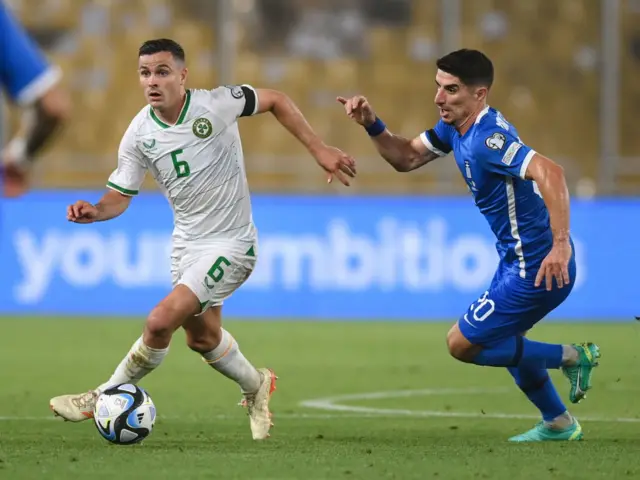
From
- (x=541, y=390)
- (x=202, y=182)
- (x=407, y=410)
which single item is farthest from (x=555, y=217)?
(x=407, y=410)

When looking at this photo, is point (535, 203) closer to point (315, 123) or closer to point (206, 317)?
point (206, 317)

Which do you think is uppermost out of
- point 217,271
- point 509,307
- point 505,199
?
point 505,199

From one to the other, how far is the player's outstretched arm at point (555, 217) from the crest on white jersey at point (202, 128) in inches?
76.1

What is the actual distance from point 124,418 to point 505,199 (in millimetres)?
2353

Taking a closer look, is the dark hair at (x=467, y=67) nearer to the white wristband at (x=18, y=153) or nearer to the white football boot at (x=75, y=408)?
the white football boot at (x=75, y=408)

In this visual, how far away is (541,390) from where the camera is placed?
8109 millimetres

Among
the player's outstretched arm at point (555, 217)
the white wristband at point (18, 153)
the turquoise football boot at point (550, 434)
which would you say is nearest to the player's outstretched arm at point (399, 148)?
the player's outstretched arm at point (555, 217)

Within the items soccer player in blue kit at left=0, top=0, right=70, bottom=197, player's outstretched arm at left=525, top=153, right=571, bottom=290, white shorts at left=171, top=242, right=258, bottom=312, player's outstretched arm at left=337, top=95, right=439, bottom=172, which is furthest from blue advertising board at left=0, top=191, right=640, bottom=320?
soccer player in blue kit at left=0, top=0, right=70, bottom=197

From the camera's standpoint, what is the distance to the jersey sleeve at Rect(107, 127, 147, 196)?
8219 millimetres

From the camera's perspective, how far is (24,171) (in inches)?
226

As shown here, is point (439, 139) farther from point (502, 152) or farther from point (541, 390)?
point (541, 390)

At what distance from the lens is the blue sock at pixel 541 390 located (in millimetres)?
8031

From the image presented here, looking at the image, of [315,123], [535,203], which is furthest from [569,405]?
[315,123]

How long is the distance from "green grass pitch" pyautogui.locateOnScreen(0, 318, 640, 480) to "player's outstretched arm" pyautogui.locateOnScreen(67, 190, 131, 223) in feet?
3.97
